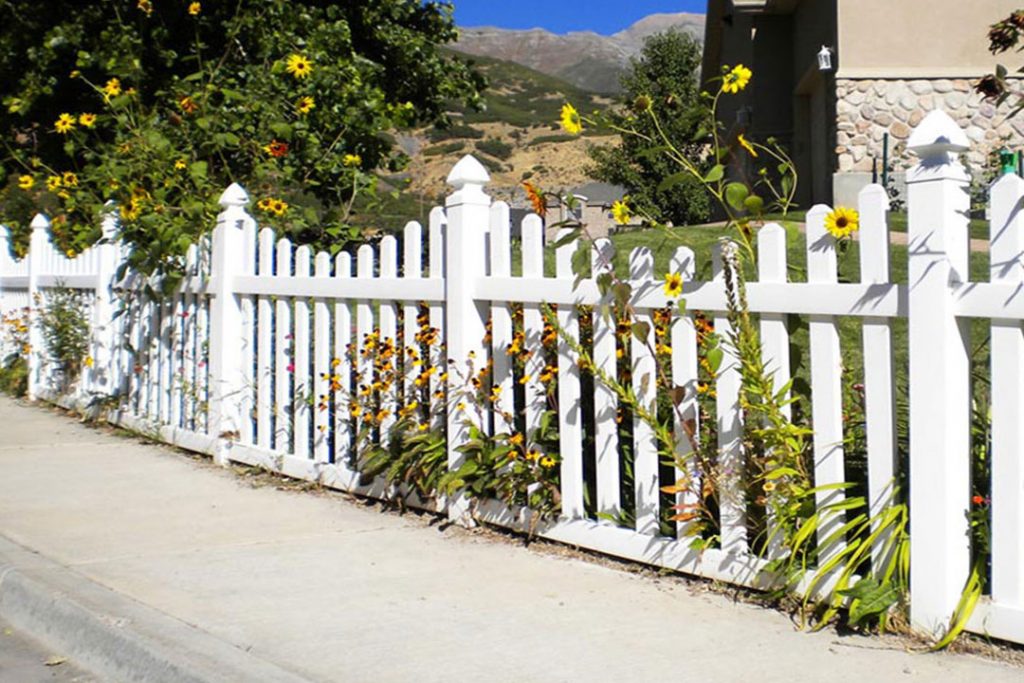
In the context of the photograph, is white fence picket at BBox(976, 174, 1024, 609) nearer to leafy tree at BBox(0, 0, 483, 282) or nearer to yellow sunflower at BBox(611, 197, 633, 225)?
yellow sunflower at BBox(611, 197, 633, 225)

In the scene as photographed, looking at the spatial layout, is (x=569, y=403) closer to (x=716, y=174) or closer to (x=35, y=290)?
(x=716, y=174)

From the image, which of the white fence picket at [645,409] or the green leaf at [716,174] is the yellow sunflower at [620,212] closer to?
the white fence picket at [645,409]

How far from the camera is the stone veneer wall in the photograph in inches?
715

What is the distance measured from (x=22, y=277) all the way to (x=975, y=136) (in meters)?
13.5

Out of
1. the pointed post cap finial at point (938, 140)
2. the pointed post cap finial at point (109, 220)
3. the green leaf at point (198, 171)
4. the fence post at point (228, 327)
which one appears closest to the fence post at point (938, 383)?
the pointed post cap finial at point (938, 140)

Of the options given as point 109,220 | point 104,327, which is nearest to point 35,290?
point 104,327

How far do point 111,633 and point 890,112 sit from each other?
53.6ft

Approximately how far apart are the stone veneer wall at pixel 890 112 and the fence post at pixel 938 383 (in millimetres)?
15116

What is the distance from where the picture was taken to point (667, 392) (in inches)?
193

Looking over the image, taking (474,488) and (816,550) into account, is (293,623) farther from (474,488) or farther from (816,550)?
(816,550)

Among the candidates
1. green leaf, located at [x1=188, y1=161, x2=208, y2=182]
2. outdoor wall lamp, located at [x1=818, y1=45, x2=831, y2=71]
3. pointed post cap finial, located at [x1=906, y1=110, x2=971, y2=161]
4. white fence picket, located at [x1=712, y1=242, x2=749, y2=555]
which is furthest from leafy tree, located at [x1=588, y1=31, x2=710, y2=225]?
pointed post cap finial, located at [x1=906, y1=110, x2=971, y2=161]

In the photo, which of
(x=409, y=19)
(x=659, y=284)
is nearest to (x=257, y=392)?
(x=659, y=284)

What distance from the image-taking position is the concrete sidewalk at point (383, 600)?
3.83 metres

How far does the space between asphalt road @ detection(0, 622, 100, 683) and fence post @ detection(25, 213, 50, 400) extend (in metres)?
6.50
